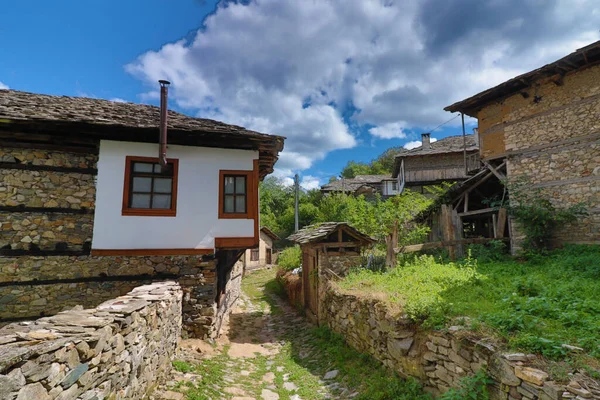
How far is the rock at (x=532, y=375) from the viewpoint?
308cm

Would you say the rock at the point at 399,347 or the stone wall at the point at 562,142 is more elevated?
the stone wall at the point at 562,142

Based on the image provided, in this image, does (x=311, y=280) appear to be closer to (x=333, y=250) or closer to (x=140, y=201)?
(x=333, y=250)

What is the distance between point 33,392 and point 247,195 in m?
6.47

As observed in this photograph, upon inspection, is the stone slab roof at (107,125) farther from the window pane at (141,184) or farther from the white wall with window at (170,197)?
the window pane at (141,184)

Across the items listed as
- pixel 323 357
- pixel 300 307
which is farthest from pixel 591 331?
pixel 300 307

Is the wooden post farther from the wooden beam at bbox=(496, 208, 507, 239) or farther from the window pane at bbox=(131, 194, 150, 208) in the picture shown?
the window pane at bbox=(131, 194, 150, 208)

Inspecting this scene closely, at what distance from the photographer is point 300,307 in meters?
12.0

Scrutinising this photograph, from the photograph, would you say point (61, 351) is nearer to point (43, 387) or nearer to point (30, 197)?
point (43, 387)

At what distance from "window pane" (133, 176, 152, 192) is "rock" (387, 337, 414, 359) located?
676 centimetres

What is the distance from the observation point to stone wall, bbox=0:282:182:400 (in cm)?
215

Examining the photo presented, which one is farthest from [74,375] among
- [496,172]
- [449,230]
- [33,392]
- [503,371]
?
[496,172]

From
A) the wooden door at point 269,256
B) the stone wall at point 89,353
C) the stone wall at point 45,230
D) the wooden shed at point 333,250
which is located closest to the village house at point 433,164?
the wooden door at point 269,256

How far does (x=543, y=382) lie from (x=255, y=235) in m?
6.42

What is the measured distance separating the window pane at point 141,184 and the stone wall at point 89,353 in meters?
3.30
